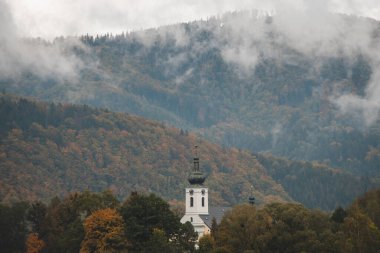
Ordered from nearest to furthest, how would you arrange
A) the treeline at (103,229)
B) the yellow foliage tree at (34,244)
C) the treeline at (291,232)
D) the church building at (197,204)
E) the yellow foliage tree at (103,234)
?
the treeline at (291,232), the yellow foliage tree at (103,234), the treeline at (103,229), the yellow foliage tree at (34,244), the church building at (197,204)

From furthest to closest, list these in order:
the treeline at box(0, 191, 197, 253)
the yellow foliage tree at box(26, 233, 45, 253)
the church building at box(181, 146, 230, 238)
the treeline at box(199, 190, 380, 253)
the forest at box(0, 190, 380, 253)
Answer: the church building at box(181, 146, 230, 238) → the yellow foliage tree at box(26, 233, 45, 253) → the treeline at box(0, 191, 197, 253) → the forest at box(0, 190, 380, 253) → the treeline at box(199, 190, 380, 253)

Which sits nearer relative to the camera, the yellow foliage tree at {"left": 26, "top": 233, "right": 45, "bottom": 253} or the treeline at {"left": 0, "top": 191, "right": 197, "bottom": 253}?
the treeline at {"left": 0, "top": 191, "right": 197, "bottom": 253}

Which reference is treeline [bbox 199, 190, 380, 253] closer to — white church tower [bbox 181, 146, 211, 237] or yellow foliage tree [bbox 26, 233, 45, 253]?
yellow foliage tree [bbox 26, 233, 45, 253]

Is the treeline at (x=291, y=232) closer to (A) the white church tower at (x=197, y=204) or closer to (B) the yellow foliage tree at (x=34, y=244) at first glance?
(B) the yellow foliage tree at (x=34, y=244)

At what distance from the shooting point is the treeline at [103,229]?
486 ft

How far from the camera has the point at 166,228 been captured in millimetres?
152375

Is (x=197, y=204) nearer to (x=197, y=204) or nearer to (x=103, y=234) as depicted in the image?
(x=197, y=204)

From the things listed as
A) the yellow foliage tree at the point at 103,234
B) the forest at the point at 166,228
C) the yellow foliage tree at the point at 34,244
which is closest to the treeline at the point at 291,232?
the forest at the point at 166,228

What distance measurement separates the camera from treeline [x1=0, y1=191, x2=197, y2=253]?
14812cm

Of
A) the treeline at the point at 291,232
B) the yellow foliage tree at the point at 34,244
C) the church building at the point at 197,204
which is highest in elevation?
the church building at the point at 197,204

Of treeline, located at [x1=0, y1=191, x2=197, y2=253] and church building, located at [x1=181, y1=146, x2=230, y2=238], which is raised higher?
church building, located at [x1=181, y1=146, x2=230, y2=238]

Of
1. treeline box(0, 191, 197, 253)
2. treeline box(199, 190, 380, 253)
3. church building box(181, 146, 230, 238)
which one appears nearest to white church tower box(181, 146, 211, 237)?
church building box(181, 146, 230, 238)

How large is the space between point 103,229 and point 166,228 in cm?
985

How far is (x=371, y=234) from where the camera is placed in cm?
12950
